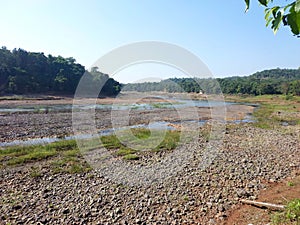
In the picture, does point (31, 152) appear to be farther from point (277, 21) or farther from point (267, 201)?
point (277, 21)

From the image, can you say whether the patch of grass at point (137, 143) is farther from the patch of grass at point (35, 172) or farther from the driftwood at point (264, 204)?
the driftwood at point (264, 204)

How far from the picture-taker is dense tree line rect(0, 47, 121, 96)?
2352 inches

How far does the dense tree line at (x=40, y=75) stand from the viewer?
2352 inches

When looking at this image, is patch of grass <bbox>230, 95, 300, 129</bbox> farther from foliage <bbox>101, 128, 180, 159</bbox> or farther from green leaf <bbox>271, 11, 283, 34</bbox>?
green leaf <bbox>271, 11, 283, 34</bbox>

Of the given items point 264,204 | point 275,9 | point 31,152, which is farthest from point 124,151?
point 275,9

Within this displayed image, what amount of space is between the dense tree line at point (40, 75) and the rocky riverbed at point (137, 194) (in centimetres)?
5452

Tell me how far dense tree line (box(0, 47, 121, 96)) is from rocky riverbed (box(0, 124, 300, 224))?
54523 millimetres

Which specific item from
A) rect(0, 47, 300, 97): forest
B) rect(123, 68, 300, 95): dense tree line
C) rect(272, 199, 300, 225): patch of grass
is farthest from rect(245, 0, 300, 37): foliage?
rect(123, 68, 300, 95): dense tree line

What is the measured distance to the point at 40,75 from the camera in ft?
222

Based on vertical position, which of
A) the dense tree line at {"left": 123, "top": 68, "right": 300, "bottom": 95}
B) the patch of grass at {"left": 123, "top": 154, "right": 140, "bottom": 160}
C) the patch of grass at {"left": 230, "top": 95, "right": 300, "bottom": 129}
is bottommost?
the patch of grass at {"left": 123, "top": 154, "right": 140, "bottom": 160}

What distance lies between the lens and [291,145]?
609 inches

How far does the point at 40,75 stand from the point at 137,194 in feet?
229

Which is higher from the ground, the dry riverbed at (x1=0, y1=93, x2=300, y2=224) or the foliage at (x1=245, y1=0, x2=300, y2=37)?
the foliage at (x1=245, y1=0, x2=300, y2=37)

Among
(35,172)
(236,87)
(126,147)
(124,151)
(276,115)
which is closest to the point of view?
(35,172)
